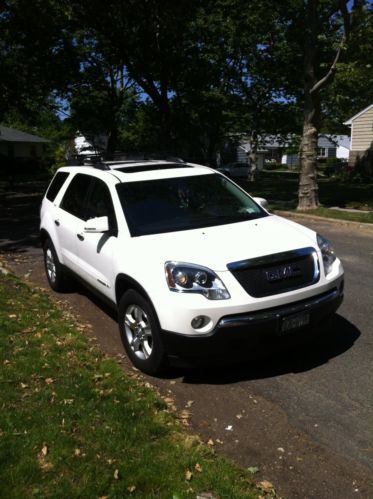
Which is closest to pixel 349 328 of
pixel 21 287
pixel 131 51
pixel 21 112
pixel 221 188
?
pixel 221 188

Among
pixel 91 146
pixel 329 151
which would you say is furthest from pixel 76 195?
pixel 329 151

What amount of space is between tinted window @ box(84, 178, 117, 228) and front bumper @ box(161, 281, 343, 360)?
4.89ft

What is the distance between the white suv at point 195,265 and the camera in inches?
159

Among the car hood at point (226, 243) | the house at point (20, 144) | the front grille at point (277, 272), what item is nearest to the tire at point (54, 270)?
the car hood at point (226, 243)

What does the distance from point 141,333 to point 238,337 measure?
3.11 ft

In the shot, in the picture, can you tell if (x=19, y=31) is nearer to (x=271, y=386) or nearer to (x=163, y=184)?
(x=163, y=184)

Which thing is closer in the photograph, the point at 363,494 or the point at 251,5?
the point at 363,494

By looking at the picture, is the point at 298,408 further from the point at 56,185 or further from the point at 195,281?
the point at 56,185

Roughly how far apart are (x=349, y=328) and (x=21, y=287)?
170 inches

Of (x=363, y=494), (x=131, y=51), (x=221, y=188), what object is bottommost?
(x=363, y=494)

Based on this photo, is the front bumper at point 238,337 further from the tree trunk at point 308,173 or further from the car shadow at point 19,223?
the tree trunk at point 308,173

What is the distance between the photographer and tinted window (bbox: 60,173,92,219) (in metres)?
6.03

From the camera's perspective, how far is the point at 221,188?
5.64 meters

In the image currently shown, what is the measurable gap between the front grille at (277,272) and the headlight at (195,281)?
0.53ft
